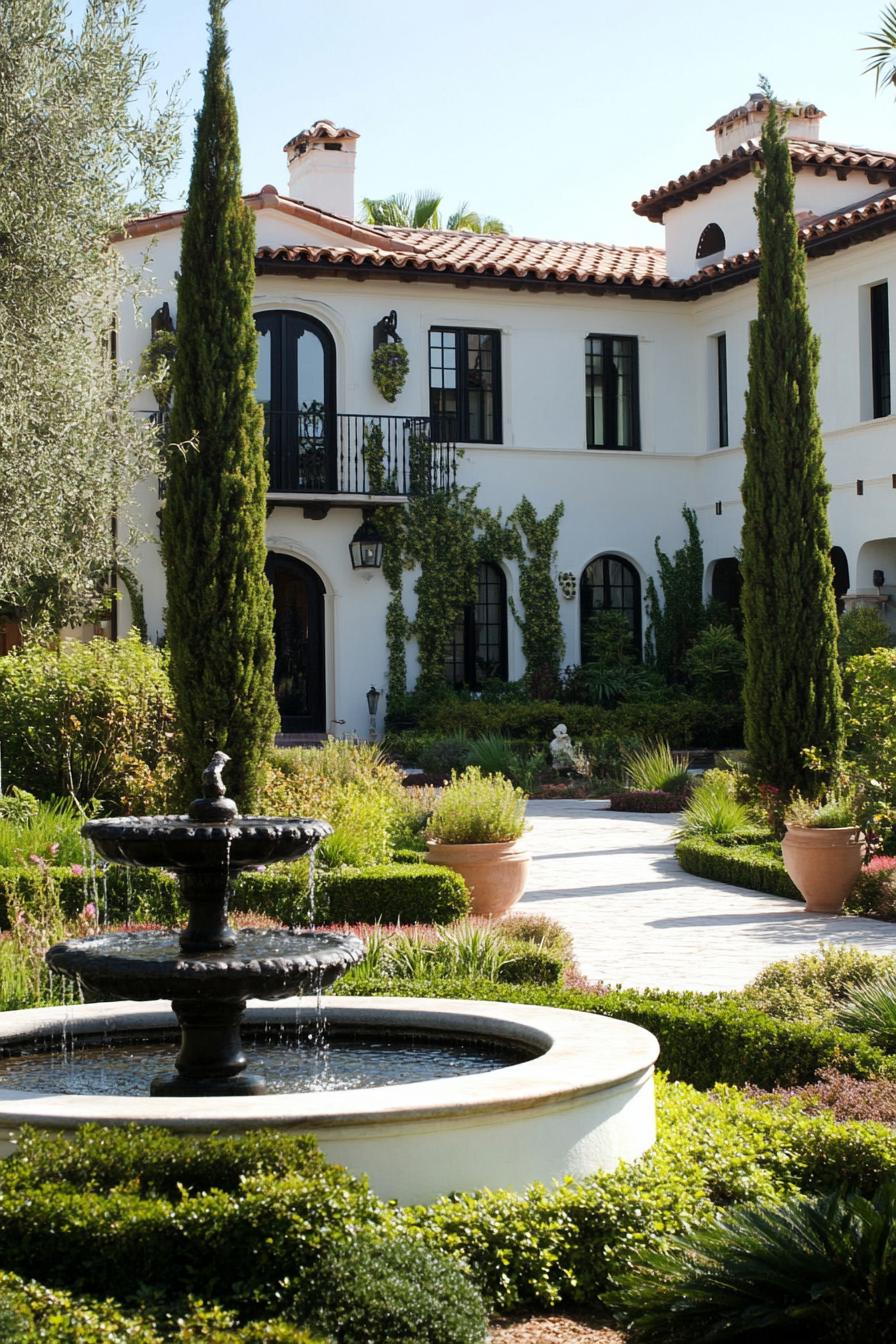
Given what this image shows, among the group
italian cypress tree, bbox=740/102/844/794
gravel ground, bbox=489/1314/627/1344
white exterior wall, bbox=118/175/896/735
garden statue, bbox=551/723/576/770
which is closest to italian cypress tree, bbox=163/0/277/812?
italian cypress tree, bbox=740/102/844/794

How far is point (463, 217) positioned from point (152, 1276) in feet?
126

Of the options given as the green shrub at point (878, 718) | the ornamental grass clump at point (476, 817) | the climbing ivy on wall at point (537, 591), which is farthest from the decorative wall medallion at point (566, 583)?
the ornamental grass clump at point (476, 817)

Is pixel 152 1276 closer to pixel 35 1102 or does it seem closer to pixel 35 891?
pixel 35 1102

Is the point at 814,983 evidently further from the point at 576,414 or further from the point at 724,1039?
the point at 576,414

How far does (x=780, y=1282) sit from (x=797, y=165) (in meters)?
23.3

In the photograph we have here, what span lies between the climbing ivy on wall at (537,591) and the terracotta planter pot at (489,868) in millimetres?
13112

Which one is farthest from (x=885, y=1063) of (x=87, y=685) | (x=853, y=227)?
(x=853, y=227)

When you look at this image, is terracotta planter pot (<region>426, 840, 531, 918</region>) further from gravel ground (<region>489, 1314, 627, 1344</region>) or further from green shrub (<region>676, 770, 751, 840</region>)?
gravel ground (<region>489, 1314, 627, 1344</region>)

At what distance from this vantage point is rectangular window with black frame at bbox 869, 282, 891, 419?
74.8 ft

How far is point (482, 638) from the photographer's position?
25.4 meters

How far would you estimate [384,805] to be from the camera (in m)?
13.9

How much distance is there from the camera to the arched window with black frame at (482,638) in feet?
83.0

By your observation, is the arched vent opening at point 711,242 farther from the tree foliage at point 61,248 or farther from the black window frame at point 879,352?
the tree foliage at point 61,248

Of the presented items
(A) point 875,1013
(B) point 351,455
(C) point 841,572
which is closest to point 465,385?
(B) point 351,455
